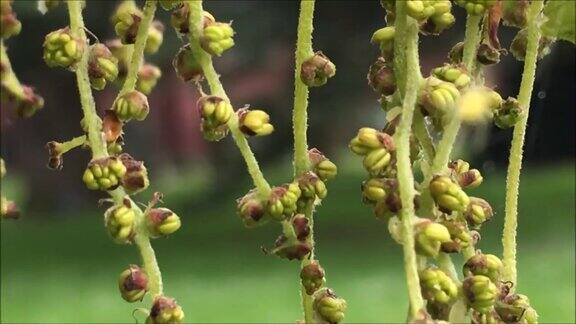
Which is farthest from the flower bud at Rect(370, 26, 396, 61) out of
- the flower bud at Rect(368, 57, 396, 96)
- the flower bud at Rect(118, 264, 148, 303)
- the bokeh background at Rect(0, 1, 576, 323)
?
the bokeh background at Rect(0, 1, 576, 323)

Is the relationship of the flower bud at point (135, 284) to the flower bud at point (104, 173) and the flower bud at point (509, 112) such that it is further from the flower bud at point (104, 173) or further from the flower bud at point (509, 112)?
the flower bud at point (509, 112)

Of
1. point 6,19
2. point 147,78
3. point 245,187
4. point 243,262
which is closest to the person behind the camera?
point 6,19

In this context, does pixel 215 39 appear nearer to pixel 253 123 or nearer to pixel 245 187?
pixel 253 123

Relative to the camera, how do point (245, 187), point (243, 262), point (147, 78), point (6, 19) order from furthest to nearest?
point (245, 187) → point (243, 262) → point (147, 78) → point (6, 19)

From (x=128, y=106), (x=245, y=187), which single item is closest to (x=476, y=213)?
(x=128, y=106)

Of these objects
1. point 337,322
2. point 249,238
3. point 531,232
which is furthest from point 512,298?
point 249,238

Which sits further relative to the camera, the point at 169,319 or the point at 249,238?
the point at 249,238

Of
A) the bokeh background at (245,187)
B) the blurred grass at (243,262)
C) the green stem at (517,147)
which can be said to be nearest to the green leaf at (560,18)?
the green stem at (517,147)

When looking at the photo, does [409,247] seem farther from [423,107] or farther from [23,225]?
[23,225]
